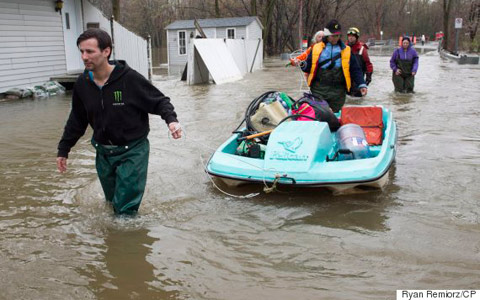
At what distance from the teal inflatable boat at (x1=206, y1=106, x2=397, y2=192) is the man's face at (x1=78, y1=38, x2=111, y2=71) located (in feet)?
6.22

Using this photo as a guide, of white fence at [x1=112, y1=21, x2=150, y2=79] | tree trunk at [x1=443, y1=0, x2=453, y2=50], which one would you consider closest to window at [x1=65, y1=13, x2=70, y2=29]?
white fence at [x1=112, y1=21, x2=150, y2=79]

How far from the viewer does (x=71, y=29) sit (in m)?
17.5

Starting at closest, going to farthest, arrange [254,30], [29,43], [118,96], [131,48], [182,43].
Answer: [118,96]
[29,43]
[131,48]
[182,43]
[254,30]

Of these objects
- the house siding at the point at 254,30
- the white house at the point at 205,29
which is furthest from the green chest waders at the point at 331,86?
the house siding at the point at 254,30

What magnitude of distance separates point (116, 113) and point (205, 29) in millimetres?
31157

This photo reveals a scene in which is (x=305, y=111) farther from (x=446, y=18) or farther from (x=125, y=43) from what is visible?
(x=446, y=18)

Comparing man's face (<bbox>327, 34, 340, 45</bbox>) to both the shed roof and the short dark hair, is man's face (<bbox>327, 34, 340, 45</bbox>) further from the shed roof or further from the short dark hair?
the shed roof

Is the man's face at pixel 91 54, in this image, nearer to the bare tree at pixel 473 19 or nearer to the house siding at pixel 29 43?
the house siding at pixel 29 43

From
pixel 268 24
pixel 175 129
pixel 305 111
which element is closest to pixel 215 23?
pixel 268 24

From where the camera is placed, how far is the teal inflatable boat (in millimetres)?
4805

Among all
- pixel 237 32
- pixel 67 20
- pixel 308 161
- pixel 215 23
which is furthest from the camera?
pixel 215 23

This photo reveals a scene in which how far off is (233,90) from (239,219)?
11.2 meters

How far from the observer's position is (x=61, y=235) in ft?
13.9

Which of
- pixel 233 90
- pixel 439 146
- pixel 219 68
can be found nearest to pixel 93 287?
pixel 439 146
